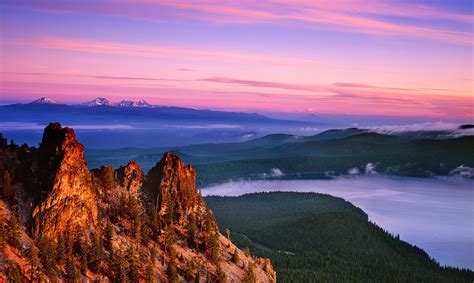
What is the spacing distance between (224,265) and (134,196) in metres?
24.1

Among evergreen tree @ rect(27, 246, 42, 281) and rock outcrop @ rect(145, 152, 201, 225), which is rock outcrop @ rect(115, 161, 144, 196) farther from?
evergreen tree @ rect(27, 246, 42, 281)

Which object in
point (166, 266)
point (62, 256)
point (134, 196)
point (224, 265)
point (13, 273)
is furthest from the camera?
point (224, 265)

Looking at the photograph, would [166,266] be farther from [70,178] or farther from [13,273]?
[13,273]

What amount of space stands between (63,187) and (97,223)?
9107 millimetres

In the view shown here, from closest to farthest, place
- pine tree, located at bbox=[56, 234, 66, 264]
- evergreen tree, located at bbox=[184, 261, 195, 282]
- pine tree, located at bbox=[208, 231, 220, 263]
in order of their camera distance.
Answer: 1. pine tree, located at bbox=[56, 234, 66, 264]
2. evergreen tree, located at bbox=[184, 261, 195, 282]
3. pine tree, located at bbox=[208, 231, 220, 263]

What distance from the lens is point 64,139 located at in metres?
86.1

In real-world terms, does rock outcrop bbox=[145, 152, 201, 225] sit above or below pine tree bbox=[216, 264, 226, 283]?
above

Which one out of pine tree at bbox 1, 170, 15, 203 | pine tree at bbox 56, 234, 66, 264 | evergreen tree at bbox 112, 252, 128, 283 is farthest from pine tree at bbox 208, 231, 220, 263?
pine tree at bbox 1, 170, 15, 203

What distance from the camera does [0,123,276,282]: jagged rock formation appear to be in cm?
7719

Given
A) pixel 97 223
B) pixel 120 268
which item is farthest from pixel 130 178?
pixel 120 268

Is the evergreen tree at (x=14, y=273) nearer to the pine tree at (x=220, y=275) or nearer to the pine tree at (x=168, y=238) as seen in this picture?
the pine tree at (x=168, y=238)

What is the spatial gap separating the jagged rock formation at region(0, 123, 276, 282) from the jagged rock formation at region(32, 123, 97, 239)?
154 mm

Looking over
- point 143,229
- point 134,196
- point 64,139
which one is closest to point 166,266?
point 143,229

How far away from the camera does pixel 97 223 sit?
291 feet
